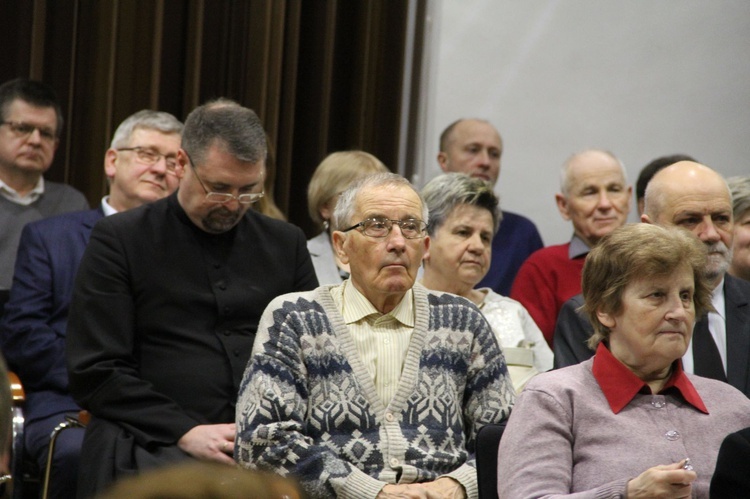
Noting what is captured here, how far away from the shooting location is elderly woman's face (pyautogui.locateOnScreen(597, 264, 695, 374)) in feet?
7.70

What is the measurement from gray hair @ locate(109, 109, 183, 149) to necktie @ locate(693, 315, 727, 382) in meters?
1.97

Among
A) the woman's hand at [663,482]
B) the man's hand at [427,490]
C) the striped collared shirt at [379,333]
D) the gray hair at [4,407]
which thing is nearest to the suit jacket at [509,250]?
the striped collared shirt at [379,333]

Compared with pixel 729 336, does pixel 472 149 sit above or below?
above

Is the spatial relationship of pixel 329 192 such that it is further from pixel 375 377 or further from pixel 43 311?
pixel 375 377

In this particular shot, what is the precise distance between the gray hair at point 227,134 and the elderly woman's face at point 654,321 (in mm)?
1152

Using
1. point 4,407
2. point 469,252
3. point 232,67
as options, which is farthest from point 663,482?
point 232,67

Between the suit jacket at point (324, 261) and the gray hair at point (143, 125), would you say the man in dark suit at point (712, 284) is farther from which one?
the gray hair at point (143, 125)

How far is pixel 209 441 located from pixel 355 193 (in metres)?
0.72

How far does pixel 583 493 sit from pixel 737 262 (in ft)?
6.23

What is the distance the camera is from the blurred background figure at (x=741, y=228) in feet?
12.3

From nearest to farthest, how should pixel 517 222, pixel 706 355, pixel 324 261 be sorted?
1. pixel 706 355
2. pixel 324 261
3. pixel 517 222

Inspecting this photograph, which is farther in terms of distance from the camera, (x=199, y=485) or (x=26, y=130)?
(x=26, y=130)

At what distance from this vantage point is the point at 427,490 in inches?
97.0

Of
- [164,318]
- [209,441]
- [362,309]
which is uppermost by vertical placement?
[362,309]
